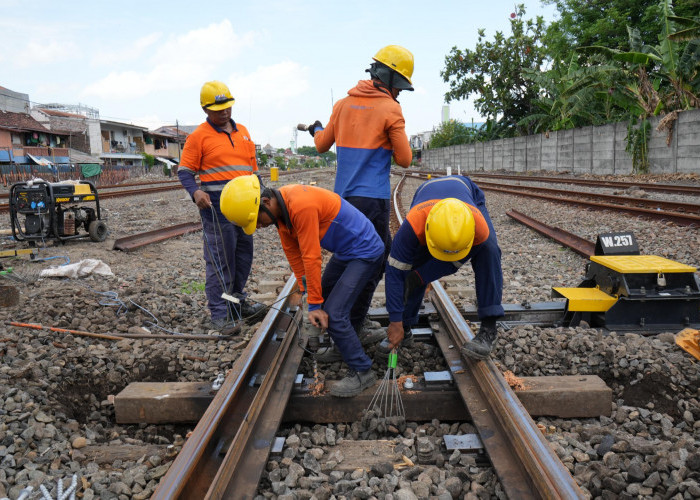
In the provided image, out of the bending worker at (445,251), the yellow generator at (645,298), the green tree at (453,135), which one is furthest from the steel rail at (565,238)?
the green tree at (453,135)

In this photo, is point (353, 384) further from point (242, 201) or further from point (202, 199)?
point (202, 199)

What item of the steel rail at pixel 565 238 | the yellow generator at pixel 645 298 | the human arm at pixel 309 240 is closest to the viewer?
the human arm at pixel 309 240

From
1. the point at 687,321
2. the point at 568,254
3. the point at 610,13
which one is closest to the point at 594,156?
the point at 610,13

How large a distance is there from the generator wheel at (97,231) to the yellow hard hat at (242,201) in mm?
6313

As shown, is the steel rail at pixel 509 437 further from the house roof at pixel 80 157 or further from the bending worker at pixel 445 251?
the house roof at pixel 80 157

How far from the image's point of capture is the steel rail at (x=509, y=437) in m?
1.91

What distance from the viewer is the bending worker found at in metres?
2.78

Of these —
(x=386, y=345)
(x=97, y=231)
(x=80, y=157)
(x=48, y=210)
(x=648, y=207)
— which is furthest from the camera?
(x=80, y=157)

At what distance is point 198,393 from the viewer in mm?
2863

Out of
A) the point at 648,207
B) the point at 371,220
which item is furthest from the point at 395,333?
the point at 648,207

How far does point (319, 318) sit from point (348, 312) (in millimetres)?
205

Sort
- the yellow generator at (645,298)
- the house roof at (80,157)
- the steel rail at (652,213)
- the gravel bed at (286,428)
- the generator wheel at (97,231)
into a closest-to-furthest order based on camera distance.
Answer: the gravel bed at (286,428)
the yellow generator at (645,298)
the steel rail at (652,213)
the generator wheel at (97,231)
the house roof at (80,157)

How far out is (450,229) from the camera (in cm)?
272

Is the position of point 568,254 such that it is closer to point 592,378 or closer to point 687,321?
point 687,321
